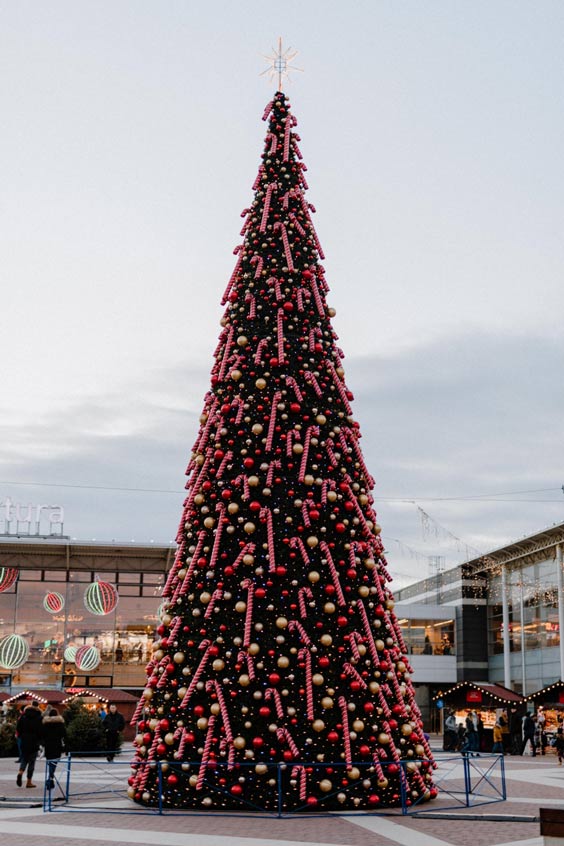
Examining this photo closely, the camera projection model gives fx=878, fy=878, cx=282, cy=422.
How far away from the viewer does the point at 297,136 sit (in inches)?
490

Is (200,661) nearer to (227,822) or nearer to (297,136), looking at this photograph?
(227,822)

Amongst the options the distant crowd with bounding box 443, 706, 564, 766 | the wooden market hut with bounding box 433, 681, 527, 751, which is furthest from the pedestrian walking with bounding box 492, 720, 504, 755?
the wooden market hut with bounding box 433, 681, 527, 751

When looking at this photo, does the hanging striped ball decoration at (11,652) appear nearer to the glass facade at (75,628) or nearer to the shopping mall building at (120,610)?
the shopping mall building at (120,610)

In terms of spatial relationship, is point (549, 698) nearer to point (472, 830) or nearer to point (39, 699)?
point (39, 699)

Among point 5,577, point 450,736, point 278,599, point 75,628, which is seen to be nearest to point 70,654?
point 75,628

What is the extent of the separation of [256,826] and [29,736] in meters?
6.21

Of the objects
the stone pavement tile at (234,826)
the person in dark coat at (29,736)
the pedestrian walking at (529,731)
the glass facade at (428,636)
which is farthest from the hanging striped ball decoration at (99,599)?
the stone pavement tile at (234,826)

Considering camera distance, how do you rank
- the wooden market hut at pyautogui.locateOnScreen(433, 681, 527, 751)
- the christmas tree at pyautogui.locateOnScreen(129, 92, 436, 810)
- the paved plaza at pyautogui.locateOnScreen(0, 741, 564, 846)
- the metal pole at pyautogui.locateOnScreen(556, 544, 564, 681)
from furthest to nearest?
the metal pole at pyautogui.locateOnScreen(556, 544, 564, 681)
the wooden market hut at pyautogui.locateOnScreen(433, 681, 527, 751)
the christmas tree at pyautogui.locateOnScreen(129, 92, 436, 810)
the paved plaza at pyautogui.locateOnScreen(0, 741, 564, 846)

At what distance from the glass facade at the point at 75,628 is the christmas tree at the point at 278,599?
3136 centimetres

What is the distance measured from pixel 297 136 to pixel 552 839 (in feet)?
32.2

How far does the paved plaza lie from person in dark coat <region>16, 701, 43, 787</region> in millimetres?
1615

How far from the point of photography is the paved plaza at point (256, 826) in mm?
8125

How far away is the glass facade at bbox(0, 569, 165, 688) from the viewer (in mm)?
40719

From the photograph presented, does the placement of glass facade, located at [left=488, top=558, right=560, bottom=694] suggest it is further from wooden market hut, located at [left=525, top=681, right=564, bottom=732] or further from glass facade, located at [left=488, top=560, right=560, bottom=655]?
wooden market hut, located at [left=525, top=681, right=564, bottom=732]
